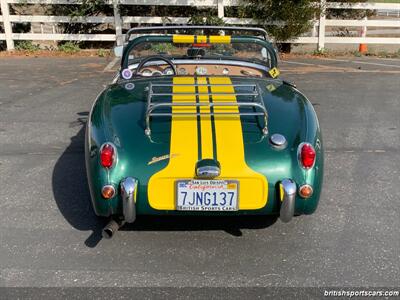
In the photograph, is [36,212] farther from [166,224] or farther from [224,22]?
[224,22]

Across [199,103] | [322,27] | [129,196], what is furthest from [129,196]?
[322,27]

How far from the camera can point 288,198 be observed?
2891mm

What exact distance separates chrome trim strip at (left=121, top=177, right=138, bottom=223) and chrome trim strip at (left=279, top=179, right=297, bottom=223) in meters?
0.90

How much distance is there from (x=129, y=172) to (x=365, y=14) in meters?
12.3

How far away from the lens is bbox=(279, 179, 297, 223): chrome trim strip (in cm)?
289

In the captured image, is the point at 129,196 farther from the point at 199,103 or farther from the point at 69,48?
the point at 69,48

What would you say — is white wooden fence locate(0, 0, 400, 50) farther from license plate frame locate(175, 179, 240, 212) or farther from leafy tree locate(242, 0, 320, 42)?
license plate frame locate(175, 179, 240, 212)

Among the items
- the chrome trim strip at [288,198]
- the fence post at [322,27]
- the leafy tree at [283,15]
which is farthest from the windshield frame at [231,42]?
the fence post at [322,27]

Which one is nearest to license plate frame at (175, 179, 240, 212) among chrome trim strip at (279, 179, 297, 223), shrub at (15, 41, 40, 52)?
chrome trim strip at (279, 179, 297, 223)

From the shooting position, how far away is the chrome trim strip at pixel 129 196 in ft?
9.38

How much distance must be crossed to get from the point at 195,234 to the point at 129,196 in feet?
2.27

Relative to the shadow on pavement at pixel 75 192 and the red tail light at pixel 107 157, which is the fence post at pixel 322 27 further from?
the red tail light at pixel 107 157

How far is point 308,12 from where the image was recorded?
12.2m

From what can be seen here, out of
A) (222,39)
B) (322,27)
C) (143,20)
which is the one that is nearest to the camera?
(222,39)
